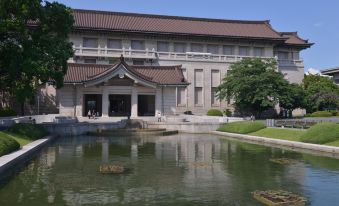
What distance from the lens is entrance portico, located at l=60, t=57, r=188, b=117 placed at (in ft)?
141

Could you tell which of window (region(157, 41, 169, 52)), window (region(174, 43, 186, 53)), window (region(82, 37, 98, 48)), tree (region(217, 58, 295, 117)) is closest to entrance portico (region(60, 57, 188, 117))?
tree (region(217, 58, 295, 117))

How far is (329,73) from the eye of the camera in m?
61.4

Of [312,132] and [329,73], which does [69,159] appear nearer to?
[312,132]

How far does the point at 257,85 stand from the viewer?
47094mm

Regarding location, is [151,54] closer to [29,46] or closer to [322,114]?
[322,114]

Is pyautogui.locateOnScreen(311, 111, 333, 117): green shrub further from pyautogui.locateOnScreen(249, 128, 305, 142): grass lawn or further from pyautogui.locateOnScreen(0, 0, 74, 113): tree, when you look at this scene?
pyautogui.locateOnScreen(0, 0, 74, 113): tree

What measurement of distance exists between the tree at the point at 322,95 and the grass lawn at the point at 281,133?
24.4 metres

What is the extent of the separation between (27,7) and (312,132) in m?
20.6

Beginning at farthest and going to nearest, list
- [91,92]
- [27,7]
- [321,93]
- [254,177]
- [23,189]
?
[321,93] < [91,92] < [27,7] < [254,177] < [23,189]

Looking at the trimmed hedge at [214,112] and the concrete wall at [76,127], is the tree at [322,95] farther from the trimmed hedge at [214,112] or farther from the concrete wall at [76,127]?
the concrete wall at [76,127]

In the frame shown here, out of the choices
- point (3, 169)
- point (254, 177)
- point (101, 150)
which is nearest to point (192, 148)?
point (101, 150)

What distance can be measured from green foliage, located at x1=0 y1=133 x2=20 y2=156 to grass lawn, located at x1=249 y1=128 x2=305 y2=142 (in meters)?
17.8

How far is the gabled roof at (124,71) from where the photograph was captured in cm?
4269

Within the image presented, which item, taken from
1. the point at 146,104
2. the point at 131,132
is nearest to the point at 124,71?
the point at 131,132
